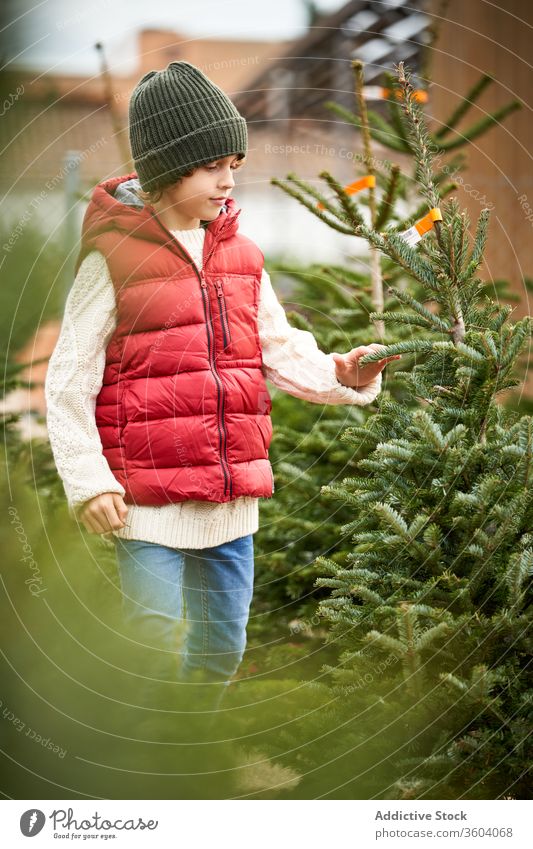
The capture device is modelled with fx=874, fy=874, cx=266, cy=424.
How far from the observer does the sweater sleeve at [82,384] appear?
1.74 m

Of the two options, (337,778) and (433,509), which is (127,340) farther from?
(337,778)

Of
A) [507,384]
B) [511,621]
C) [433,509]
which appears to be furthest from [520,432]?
[511,621]

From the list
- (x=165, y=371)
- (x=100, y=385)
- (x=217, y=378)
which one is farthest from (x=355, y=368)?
(x=100, y=385)

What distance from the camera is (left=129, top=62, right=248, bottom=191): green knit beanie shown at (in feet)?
5.71

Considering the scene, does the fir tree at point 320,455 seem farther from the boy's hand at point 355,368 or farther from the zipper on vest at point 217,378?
the zipper on vest at point 217,378

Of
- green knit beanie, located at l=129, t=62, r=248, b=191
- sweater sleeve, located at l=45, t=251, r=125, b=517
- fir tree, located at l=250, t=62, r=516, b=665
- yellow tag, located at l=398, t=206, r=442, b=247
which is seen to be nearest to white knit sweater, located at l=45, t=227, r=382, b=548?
sweater sleeve, located at l=45, t=251, r=125, b=517

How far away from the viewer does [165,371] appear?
70.8 inches

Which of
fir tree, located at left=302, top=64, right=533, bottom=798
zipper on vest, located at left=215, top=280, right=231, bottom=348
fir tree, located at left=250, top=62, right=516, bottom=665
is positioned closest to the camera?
fir tree, located at left=302, top=64, right=533, bottom=798

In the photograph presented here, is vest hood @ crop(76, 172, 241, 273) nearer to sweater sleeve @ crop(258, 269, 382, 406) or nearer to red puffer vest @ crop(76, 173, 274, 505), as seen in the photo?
red puffer vest @ crop(76, 173, 274, 505)

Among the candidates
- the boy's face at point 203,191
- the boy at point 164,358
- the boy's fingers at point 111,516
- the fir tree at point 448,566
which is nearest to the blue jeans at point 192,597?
the boy at point 164,358

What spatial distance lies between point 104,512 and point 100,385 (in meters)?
0.27

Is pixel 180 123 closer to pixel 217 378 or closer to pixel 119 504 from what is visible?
pixel 217 378

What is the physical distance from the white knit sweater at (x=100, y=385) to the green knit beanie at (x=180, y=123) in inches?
6.6

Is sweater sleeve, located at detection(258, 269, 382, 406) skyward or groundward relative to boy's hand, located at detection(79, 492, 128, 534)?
skyward
